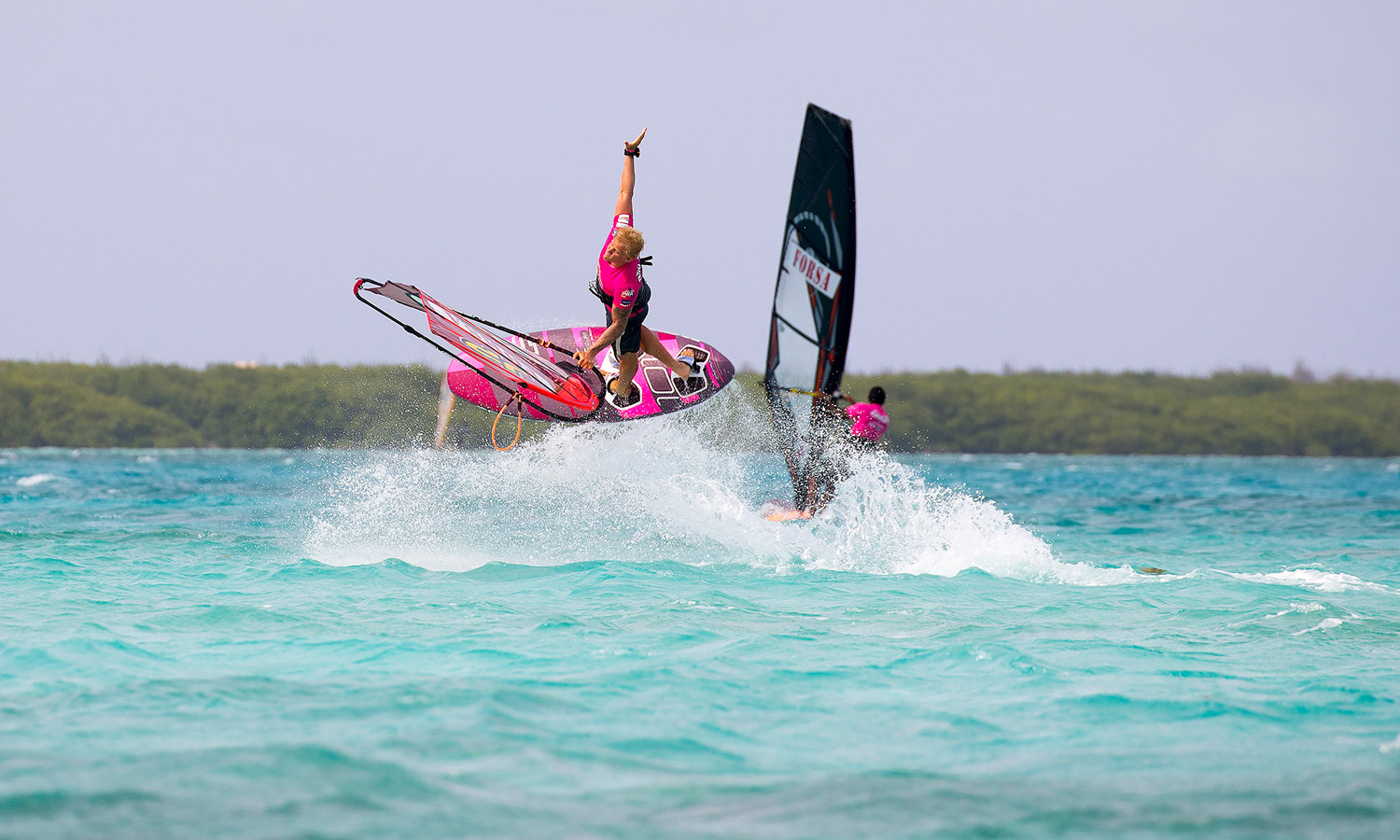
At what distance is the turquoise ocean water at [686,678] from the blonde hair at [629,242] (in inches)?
122

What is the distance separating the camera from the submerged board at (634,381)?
40.1ft

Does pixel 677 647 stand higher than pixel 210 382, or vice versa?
pixel 210 382

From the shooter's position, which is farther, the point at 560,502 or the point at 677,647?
the point at 560,502

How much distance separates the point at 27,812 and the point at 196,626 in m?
4.29

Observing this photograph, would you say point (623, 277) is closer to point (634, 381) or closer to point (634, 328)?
point (634, 328)

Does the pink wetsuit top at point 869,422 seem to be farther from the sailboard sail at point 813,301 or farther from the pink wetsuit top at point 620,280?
the pink wetsuit top at point 620,280

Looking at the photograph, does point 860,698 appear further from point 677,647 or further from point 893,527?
point 893,527

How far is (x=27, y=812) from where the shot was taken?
441 cm

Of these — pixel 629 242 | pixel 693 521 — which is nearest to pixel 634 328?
pixel 629 242

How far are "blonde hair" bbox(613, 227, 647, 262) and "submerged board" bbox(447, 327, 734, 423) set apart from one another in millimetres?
1996

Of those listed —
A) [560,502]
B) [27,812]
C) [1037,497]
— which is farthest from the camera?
[1037,497]

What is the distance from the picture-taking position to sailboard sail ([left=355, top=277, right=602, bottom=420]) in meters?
11.7

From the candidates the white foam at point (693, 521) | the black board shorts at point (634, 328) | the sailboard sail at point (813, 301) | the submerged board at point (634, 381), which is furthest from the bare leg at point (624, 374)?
the sailboard sail at point (813, 301)

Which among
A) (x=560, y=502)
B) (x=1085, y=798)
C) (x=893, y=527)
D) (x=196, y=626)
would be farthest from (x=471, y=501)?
(x=1085, y=798)
